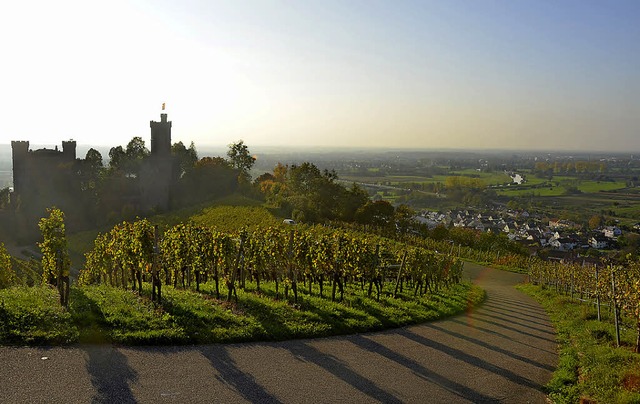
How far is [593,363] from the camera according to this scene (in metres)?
12.2

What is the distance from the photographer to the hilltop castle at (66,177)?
5897cm

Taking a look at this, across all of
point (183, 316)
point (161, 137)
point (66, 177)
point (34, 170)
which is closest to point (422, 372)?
point (183, 316)

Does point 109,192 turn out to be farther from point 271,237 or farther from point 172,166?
point 271,237

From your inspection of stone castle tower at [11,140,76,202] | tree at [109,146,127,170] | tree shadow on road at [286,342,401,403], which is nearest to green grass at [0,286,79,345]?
tree shadow on road at [286,342,401,403]

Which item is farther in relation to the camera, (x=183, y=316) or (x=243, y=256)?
(x=243, y=256)

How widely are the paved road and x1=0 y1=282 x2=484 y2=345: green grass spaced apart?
16.9 inches

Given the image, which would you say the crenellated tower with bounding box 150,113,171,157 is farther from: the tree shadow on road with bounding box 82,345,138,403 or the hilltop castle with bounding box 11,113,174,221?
the tree shadow on road with bounding box 82,345,138,403

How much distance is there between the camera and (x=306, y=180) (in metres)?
63.4

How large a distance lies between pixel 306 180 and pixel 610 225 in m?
74.5

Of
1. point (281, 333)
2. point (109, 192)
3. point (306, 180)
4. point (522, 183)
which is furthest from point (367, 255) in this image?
point (522, 183)

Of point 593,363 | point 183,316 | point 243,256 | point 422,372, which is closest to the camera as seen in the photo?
point 422,372

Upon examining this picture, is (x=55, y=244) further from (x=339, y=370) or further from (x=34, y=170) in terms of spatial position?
(x=34, y=170)

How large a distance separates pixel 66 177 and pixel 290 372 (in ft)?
196

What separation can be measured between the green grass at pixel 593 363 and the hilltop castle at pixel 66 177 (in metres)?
53.5
